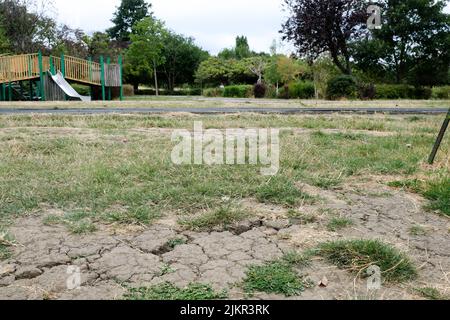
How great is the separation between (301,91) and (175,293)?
2266 centimetres

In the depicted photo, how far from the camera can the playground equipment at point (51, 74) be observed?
52.7ft

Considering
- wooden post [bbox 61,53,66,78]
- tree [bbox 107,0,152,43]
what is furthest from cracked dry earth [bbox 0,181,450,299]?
tree [bbox 107,0,152,43]

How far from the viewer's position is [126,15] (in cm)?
5400

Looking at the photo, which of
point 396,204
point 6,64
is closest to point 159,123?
point 396,204

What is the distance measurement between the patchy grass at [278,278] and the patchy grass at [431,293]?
0.47m

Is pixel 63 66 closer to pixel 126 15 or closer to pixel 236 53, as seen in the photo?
pixel 236 53

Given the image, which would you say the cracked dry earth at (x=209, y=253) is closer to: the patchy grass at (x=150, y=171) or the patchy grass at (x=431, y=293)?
the patchy grass at (x=431, y=293)

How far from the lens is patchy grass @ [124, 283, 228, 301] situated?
5.50 ft

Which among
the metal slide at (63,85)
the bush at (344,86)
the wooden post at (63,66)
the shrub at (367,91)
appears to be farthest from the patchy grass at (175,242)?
the shrub at (367,91)

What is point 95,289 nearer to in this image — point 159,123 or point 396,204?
point 396,204

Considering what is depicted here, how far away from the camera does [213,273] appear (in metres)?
1.89

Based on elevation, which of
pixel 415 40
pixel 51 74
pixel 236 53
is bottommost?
pixel 51 74

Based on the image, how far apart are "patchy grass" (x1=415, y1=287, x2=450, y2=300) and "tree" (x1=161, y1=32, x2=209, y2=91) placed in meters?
39.0

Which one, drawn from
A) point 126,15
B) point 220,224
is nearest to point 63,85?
point 220,224
